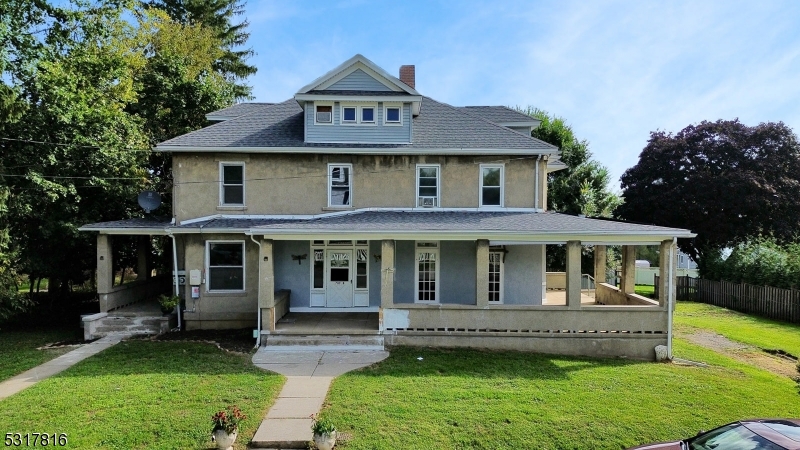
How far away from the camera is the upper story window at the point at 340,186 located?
14.4 metres

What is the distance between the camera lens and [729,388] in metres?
9.13

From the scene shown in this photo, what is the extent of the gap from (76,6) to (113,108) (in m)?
3.66

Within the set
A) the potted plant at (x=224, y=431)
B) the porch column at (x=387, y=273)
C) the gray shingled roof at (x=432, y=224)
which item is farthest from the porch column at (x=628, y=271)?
the potted plant at (x=224, y=431)

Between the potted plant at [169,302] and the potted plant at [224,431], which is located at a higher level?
the potted plant at [169,302]

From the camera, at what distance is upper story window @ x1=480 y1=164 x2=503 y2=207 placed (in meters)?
14.5

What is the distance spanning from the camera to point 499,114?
17906mm

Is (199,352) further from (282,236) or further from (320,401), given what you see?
(320,401)

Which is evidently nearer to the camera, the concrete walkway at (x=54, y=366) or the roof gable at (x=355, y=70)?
the concrete walkway at (x=54, y=366)

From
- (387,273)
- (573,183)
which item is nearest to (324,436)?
(387,273)

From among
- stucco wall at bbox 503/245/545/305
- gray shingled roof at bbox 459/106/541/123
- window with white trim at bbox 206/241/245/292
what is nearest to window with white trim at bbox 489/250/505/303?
stucco wall at bbox 503/245/545/305

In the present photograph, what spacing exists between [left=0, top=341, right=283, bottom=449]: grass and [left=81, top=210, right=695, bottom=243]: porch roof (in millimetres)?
3754

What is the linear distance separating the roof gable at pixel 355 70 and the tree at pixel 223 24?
1704cm

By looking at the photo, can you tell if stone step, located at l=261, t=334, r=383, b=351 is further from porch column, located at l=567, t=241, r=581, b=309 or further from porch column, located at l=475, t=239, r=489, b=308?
porch column, located at l=567, t=241, r=581, b=309

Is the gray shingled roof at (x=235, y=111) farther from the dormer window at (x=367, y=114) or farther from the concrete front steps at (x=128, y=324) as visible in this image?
the concrete front steps at (x=128, y=324)
